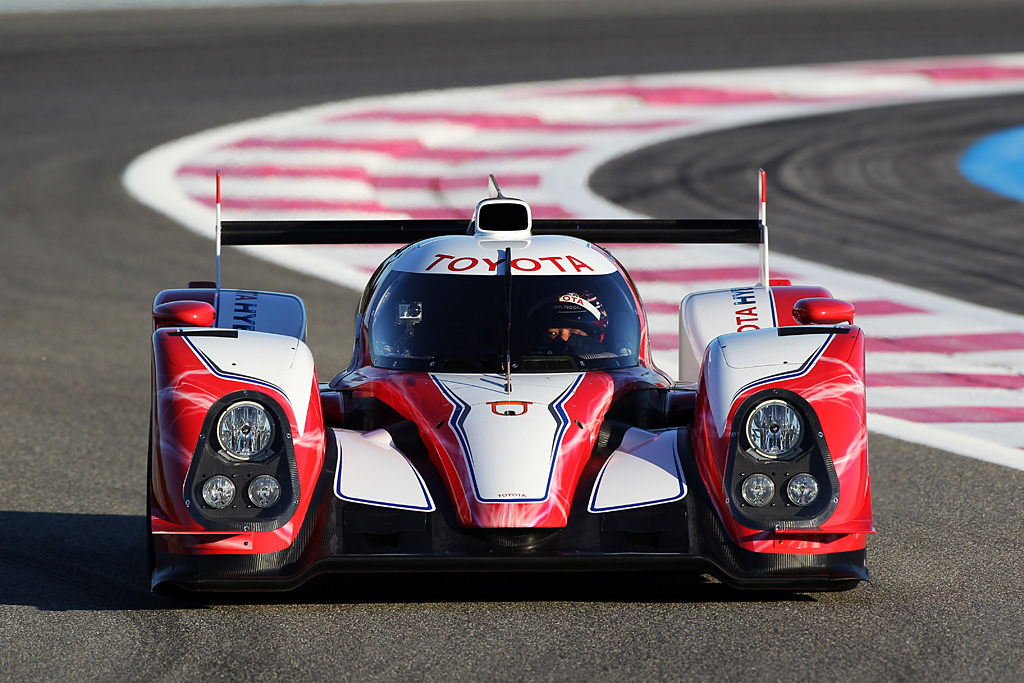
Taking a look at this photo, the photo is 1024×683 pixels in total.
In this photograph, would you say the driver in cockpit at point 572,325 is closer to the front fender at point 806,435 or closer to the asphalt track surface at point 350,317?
the front fender at point 806,435

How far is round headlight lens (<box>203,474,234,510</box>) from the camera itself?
5.66m

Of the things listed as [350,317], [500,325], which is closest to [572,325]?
[500,325]

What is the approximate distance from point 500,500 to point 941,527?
93.6 inches

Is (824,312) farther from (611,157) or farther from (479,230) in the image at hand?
(611,157)

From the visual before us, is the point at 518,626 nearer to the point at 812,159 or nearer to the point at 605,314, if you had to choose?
the point at 605,314

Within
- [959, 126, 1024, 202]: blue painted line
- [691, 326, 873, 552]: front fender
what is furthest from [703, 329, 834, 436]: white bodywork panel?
[959, 126, 1024, 202]: blue painted line

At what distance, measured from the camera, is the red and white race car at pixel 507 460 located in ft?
18.4

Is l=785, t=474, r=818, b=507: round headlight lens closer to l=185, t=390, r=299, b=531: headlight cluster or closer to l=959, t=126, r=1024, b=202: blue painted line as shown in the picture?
l=185, t=390, r=299, b=531: headlight cluster

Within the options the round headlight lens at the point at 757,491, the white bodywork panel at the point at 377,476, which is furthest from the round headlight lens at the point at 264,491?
the round headlight lens at the point at 757,491

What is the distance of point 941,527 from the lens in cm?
695

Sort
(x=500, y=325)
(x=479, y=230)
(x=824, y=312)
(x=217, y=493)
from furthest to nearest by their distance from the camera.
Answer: (x=479, y=230) → (x=824, y=312) → (x=500, y=325) → (x=217, y=493)

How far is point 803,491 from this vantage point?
5707 millimetres

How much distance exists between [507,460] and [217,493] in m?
1.05

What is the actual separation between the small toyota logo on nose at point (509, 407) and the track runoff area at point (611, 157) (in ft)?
10.4
